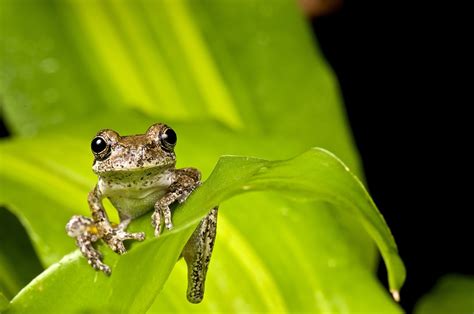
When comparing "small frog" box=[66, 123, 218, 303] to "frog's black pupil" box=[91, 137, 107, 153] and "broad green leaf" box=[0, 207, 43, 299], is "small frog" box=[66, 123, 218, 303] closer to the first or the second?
"frog's black pupil" box=[91, 137, 107, 153]

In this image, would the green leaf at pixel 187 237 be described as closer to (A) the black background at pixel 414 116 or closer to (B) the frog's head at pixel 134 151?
(B) the frog's head at pixel 134 151

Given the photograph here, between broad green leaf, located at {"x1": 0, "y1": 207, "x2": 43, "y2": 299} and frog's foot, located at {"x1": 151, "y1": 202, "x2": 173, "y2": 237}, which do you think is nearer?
frog's foot, located at {"x1": 151, "y1": 202, "x2": 173, "y2": 237}

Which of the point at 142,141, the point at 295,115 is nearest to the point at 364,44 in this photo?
the point at 295,115

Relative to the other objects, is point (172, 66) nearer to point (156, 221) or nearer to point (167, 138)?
point (167, 138)

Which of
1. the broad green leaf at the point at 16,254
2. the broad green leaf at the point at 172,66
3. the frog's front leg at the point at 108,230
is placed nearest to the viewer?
the frog's front leg at the point at 108,230

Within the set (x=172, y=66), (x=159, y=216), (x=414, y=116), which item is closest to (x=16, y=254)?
(x=159, y=216)

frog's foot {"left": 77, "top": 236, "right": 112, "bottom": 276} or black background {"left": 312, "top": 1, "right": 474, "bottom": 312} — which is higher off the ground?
frog's foot {"left": 77, "top": 236, "right": 112, "bottom": 276}

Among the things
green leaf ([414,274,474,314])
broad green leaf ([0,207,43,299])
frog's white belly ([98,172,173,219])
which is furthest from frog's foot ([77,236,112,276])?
green leaf ([414,274,474,314])

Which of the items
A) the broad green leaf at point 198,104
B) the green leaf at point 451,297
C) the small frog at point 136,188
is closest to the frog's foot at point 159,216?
the small frog at point 136,188
